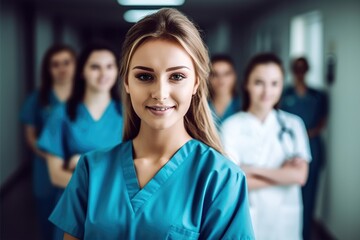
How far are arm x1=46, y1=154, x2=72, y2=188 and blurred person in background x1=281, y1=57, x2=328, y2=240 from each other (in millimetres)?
2240

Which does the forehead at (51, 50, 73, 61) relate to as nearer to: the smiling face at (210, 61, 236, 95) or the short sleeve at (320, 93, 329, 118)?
the smiling face at (210, 61, 236, 95)

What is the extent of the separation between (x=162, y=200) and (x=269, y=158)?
104cm

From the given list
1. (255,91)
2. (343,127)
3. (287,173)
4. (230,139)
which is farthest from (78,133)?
(343,127)

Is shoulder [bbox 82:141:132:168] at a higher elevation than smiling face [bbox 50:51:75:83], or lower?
lower

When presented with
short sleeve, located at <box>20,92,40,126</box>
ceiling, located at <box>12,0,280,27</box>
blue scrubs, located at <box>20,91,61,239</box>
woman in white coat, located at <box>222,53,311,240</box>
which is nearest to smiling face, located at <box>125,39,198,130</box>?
woman in white coat, located at <box>222,53,311,240</box>

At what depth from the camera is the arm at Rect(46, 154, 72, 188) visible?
79.6 inches

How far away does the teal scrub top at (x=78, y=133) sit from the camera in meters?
2.11

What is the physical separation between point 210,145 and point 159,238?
0.29 meters

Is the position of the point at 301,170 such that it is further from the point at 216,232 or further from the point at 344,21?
the point at 344,21

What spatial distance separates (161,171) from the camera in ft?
3.88

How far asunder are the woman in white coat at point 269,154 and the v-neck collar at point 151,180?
828 millimetres

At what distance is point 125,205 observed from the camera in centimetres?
114

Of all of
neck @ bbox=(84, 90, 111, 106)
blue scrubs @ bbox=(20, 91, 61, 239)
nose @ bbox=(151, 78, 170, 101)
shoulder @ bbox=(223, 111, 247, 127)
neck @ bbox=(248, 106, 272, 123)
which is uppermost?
nose @ bbox=(151, 78, 170, 101)

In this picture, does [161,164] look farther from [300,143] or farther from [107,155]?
[300,143]
